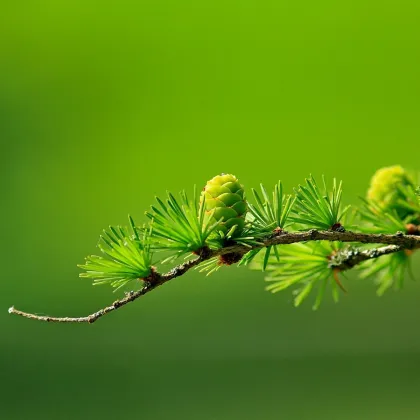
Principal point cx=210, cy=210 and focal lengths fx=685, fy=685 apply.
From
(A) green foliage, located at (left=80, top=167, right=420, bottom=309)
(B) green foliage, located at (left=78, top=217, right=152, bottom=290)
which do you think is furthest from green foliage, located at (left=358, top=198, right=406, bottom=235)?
(B) green foliage, located at (left=78, top=217, right=152, bottom=290)

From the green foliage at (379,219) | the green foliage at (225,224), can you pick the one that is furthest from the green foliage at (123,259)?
the green foliage at (379,219)

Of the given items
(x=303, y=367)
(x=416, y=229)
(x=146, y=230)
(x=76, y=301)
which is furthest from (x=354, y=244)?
(x=76, y=301)

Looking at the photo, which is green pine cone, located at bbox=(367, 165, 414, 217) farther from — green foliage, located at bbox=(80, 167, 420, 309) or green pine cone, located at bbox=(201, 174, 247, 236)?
green pine cone, located at bbox=(201, 174, 247, 236)

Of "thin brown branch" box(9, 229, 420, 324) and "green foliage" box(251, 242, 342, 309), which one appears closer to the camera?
"thin brown branch" box(9, 229, 420, 324)

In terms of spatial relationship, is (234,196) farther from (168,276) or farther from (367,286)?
(367,286)

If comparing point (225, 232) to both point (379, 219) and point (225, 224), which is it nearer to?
point (225, 224)

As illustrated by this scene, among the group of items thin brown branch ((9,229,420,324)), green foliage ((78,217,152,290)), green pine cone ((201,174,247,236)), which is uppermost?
green pine cone ((201,174,247,236))

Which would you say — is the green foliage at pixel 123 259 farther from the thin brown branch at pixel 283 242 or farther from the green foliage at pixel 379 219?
the green foliage at pixel 379 219
